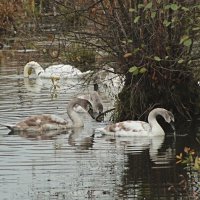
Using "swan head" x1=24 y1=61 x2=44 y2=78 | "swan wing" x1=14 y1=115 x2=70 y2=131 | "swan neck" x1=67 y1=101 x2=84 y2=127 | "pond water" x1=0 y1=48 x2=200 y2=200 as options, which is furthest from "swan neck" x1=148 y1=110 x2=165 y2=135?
"swan head" x1=24 y1=61 x2=44 y2=78

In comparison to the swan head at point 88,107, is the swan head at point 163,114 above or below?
above

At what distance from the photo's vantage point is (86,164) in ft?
43.3

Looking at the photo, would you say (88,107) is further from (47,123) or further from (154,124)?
(154,124)

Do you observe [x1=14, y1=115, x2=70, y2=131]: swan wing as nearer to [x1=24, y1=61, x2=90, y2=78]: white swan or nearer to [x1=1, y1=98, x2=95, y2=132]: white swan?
[x1=1, y1=98, x2=95, y2=132]: white swan

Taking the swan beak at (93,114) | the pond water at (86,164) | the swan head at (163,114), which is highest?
the swan head at (163,114)

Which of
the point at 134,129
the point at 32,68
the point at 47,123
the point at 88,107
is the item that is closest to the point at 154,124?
the point at 134,129

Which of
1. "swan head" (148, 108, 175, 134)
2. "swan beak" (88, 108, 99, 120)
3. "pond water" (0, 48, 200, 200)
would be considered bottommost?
"swan beak" (88, 108, 99, 120)

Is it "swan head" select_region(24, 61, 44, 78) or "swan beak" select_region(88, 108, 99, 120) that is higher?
"swan head" select_region(24, 61, 44, 78)

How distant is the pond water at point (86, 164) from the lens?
11172mm

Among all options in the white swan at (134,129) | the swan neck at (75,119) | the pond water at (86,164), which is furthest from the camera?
the swan neck at (75,119)

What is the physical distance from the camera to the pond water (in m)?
11.2

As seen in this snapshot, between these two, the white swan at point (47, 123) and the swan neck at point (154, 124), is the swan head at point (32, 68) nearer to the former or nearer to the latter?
the white swan at point (47, 123)

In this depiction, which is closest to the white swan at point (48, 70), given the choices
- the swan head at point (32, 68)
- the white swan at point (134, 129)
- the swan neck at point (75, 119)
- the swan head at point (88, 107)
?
the swan head at point (32, 68)

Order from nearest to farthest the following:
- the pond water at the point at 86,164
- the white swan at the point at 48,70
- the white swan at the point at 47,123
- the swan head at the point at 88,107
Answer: the pond water at the point at 86,164 < the white swan at the point at 47,123 < the swan head at the point at 88,107 < the white swan at the point at 48,70
